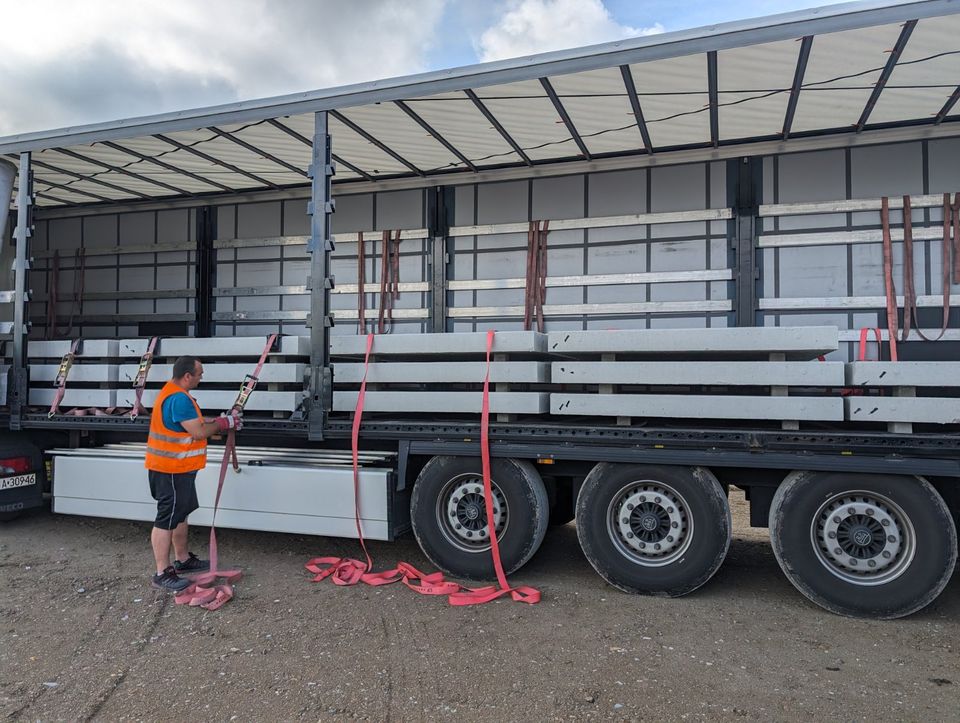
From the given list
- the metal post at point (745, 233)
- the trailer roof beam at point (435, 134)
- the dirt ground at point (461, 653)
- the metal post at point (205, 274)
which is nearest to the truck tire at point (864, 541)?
the dirt ground at point (461, 653)

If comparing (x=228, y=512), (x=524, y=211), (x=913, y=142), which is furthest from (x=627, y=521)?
(x=913, y=142)

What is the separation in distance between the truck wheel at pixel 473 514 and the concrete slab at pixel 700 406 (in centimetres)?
58

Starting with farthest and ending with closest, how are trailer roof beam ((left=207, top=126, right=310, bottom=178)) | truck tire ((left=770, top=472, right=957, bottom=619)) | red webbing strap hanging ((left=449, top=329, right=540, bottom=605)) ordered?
trailer roof beam ((left=207, top=126, right=310, bottom=178)) < red webbing strap hanging ((left=449, top=329, right=540, bottom=605)) < truck tire ((left=770, top=472, right=957, bottom=619))

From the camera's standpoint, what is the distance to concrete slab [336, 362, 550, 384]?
16.6ft

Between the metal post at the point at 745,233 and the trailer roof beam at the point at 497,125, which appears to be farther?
the metal post at the point at 745,233

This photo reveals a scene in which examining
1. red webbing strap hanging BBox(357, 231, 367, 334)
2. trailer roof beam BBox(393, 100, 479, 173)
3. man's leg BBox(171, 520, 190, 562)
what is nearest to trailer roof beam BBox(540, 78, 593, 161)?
trailer roof beam BBox(393, 100, 479, 173)

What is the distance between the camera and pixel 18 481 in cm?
655

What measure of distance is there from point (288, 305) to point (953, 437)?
6.23m

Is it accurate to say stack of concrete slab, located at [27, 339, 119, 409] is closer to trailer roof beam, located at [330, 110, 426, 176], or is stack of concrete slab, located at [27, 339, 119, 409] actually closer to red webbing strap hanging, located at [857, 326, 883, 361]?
trailer roof beam, located at [330, 110, 426, 176]

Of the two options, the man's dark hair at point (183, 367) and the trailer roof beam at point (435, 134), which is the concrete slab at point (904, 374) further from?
the man's dark hair at point (183, 367)

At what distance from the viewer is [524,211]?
727cm

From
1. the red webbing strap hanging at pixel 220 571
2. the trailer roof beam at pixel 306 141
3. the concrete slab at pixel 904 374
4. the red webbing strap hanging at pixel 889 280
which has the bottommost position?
the red webbing strap hanging at pixel 220 571

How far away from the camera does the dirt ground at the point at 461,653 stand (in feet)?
10.8

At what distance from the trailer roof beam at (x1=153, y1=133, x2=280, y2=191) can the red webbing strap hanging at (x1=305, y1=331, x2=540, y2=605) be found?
2.84 metres
